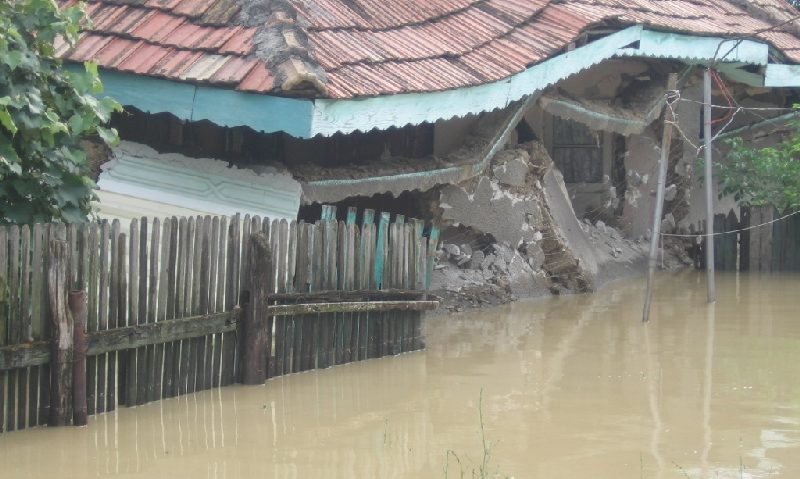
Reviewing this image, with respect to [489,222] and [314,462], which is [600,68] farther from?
[314,462]

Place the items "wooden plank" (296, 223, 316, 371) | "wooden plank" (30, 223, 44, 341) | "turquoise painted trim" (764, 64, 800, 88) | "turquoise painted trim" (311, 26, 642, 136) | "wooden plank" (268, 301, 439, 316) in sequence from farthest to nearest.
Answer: "turquoise painted trim" (764, 64, 800, 88) → "turquoise painted trim" (311, 26, 642, 136) → "wooden plank" (296, 223, 316, 371) → "wooden plank" (268, 301, 439, 316) → "wooden plank" (30, 223, 44, 341)

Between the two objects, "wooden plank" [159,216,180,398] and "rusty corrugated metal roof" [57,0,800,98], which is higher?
"rusty corrugated metal roof" [57,0,800,98]

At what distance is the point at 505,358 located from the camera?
382 inches

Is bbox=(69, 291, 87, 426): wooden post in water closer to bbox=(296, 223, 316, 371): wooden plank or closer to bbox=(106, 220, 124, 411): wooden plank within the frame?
bbox=(106, 220, 124, 411): wooden plank

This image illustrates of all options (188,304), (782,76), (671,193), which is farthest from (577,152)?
(188,304)

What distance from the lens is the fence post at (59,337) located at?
6609mm

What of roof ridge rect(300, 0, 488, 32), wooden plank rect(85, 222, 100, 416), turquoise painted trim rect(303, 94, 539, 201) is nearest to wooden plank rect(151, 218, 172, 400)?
wooden plank rect(85, 222, 100, 416)

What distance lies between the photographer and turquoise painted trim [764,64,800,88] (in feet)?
50.4

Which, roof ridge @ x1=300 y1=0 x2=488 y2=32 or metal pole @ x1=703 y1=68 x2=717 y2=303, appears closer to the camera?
roof ridge @ x1=300 y1=0 x2=488 y2=32

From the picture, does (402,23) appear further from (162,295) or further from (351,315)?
(162,295)

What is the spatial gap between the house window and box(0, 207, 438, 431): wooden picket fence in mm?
6624

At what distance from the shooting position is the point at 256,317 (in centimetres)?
807

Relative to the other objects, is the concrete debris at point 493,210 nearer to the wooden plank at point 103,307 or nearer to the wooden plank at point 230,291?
the wooden plank at point 230,291

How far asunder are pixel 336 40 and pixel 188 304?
11.4 feet
